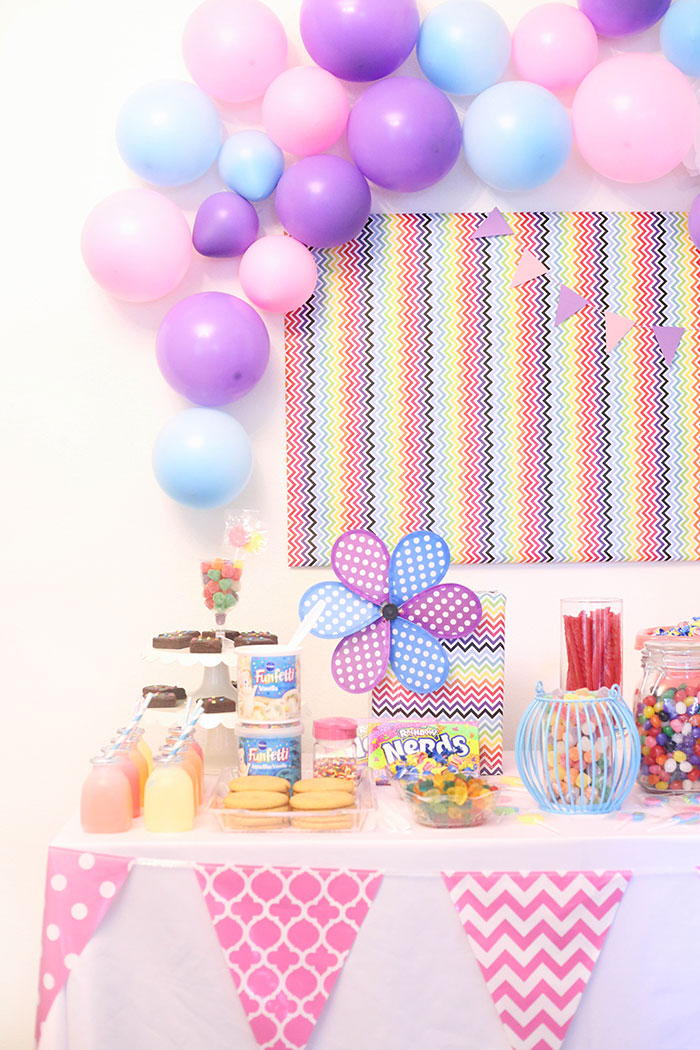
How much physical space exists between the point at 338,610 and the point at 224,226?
683mm

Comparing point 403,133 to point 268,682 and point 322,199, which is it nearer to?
point 322,199

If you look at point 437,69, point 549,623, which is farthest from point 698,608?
point 437,69

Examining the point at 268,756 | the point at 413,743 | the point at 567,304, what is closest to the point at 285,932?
the point at 268,756

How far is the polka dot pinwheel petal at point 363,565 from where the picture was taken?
1.46 m

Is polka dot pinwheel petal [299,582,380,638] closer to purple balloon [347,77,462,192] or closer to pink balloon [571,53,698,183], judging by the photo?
purple balloon [347,77,462,192]

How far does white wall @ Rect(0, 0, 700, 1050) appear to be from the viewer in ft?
5.80

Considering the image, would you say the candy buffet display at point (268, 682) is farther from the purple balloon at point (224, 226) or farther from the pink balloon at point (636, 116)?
the pink balloon at point (636, 116)

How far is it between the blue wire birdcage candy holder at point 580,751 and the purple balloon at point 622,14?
116 cm

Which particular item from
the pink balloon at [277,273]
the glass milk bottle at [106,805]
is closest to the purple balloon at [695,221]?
the pink balloon at [277,273]

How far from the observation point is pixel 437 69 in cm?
170

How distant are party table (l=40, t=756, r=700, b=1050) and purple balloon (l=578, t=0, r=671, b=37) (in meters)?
1.34

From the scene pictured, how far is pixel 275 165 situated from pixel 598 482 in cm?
79

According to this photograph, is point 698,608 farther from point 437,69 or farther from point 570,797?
point 437,69

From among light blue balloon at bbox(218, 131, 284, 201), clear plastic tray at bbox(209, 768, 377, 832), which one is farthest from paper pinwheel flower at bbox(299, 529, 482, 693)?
light blue balloon at bbox(218, 131, 284, 201)
